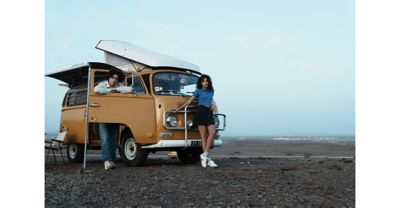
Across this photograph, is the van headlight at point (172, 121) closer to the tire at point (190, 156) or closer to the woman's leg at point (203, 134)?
the woman's leg at point (203, 134)

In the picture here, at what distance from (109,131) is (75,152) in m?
2.69

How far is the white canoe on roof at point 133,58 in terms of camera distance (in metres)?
8.44

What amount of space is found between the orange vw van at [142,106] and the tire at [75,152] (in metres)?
0.32

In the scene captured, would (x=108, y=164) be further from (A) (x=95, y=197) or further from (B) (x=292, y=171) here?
(B) (x=292, y=171)

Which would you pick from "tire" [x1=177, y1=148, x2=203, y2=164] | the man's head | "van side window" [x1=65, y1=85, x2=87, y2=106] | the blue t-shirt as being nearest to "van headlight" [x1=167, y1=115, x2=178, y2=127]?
the blue t-shirt

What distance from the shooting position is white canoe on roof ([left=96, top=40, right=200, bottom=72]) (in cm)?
844

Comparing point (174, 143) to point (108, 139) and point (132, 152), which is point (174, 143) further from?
point (108, 139)

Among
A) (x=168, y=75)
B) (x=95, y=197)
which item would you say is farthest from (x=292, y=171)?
(x=95, y=197)

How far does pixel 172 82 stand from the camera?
862 centimetres

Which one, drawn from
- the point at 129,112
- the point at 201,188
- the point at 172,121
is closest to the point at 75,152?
the point at 129,112

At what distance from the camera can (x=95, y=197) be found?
4.91 m

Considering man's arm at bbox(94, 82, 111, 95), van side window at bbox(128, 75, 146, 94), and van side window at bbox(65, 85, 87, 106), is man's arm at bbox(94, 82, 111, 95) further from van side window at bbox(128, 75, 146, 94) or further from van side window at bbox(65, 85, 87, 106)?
van side window at bbox(65, 85, 87, 106)
